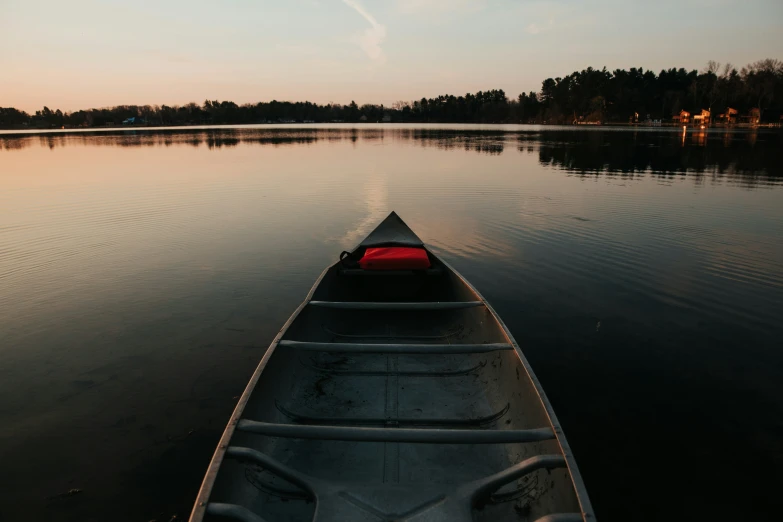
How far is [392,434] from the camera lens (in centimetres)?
404

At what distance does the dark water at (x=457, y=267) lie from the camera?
5168 mm

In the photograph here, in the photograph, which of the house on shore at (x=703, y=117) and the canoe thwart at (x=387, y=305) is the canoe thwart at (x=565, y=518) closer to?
the canoe thwart at (x=387, y=305)

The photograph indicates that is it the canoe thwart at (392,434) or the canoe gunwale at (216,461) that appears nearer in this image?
the canoe gunwale at (216,461)

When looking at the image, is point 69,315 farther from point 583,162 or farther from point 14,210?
point 583,162

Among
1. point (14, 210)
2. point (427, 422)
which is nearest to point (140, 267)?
point (427, 422)

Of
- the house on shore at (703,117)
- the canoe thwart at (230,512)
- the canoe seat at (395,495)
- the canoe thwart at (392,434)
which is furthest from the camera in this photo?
the house on shore at (703,117)

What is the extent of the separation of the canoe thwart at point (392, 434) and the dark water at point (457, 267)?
1625mm

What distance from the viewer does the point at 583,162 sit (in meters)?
36.3

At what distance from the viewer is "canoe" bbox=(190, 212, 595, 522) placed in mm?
3719

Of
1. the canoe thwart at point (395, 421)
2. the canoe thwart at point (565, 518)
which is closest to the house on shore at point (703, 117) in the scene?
the canoe thwart at point (395, 421)

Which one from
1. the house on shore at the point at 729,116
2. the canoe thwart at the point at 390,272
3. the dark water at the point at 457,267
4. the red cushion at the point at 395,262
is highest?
the house on shore at the point at 729,116

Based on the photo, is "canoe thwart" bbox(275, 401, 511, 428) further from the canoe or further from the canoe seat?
the canoe seat

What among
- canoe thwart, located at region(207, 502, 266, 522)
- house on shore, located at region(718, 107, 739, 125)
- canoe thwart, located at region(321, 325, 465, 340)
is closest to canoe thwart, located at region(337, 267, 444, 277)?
canoe thwart, located at region(321, 325, 465, 340)

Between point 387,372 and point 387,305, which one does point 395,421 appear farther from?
point 387,305
